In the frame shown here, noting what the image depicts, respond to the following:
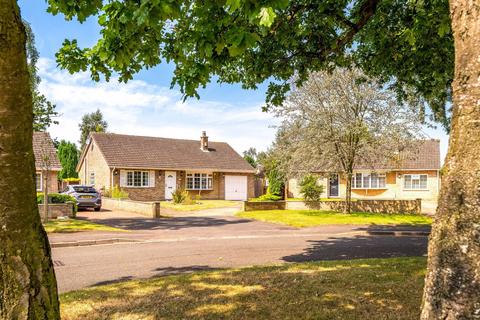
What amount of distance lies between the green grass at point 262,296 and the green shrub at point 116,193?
23.0 m

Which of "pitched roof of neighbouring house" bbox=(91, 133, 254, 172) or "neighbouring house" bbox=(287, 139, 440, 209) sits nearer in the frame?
"pitched roof of neighbouring house" bbox=(91, 133, 254, 172)

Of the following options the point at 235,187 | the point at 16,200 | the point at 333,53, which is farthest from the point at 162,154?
the point at 16,200


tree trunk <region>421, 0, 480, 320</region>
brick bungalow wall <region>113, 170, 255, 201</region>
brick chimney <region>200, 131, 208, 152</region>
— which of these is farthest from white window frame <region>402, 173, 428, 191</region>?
tree trunk <region>421, 0, 480, 320</region>

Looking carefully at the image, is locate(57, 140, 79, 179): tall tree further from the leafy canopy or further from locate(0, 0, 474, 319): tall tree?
locate(0, 0, 474, 319): tall tree

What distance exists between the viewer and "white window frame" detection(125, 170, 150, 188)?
34.0m

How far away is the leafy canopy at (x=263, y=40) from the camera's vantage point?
4.30 m

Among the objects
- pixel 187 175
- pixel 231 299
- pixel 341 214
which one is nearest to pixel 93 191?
pixel 187 175

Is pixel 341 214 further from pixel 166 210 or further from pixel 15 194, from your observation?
pixel 15 194

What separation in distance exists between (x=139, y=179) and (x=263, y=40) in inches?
1091

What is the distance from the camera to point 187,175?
37375 mm

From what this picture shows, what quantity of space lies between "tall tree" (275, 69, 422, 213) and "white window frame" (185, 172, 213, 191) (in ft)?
56.4

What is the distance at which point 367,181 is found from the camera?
133ft

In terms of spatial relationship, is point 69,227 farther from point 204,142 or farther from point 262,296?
point 204,142

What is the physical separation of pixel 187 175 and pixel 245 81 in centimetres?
2758
